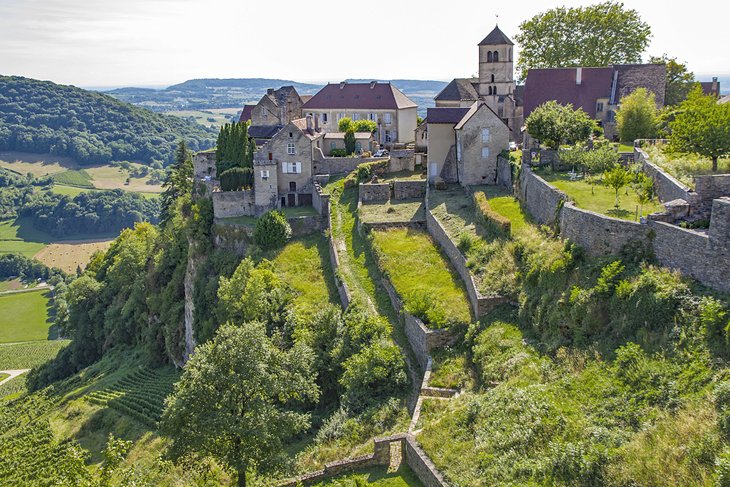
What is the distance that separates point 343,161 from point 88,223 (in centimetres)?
12635

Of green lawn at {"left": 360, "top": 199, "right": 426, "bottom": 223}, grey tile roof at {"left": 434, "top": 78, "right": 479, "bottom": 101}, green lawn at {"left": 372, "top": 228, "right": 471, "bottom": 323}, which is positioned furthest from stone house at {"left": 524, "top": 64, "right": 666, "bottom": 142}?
green lawn at {"left": 372, "top": 228, "right": 471, "bottom": 323}

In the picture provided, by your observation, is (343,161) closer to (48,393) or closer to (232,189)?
(232,189)

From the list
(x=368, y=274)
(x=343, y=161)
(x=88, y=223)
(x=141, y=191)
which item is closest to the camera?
(x=368, y=274)

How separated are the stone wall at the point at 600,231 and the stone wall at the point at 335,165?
2969 centimetres

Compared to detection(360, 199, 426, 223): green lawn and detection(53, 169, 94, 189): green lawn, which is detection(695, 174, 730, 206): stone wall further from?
detection(53, 169, 94, 189): green lawn

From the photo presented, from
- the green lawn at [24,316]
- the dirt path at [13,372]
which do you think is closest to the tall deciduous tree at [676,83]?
the dirt path at [13,372]

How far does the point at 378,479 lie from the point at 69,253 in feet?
468

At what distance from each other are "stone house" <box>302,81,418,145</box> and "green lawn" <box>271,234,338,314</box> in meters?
25.1

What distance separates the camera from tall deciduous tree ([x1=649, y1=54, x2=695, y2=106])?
60625 mm

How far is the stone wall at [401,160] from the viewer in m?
54.4

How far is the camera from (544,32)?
69188 millimetres

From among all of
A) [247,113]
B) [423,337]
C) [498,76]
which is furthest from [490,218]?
[247,113]

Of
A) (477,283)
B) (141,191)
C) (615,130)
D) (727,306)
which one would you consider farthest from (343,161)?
(141,191)

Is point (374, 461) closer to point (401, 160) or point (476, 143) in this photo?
point (476, 143)
